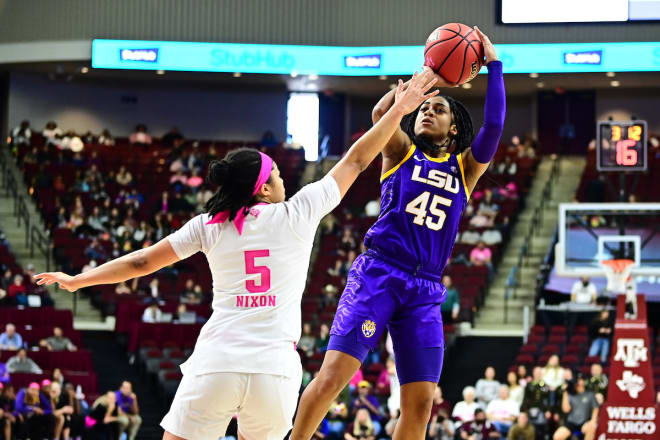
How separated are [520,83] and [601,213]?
41.3 feet

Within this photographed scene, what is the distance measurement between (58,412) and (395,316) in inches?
392

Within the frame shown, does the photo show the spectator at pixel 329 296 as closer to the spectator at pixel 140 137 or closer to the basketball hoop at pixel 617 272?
the basketball hoop at pixel 617 272

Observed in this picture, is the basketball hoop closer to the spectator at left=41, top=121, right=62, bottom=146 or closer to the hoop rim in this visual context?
the hoop rim

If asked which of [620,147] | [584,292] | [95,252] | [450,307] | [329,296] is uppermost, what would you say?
[620,147]

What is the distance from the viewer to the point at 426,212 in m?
5.33

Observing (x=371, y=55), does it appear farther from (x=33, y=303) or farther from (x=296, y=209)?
(x=296, y=209)

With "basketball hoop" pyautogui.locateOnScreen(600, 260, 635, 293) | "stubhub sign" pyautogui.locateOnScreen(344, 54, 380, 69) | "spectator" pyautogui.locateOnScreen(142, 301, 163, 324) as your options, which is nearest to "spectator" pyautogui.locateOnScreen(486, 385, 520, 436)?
"basketball hoop" pyautogui.locateOnScreen(600, 260, 635, 293)

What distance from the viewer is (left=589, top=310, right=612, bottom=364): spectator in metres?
16.5

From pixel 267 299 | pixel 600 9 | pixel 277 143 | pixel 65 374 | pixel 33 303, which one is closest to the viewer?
pixel 267 299

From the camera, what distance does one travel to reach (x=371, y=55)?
82.2 ft

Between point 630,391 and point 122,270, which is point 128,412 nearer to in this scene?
point 630,391

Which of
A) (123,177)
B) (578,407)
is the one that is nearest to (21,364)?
(578,407)

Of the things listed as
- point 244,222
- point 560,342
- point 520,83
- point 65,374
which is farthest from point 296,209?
point 520,83

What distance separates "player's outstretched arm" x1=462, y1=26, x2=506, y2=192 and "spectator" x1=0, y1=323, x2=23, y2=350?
39.7 feet
